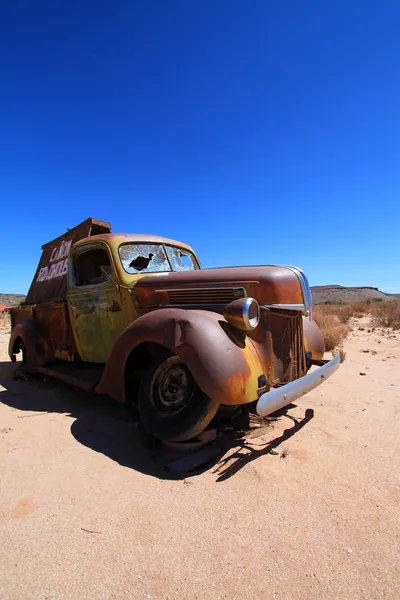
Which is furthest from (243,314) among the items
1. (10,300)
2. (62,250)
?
(10,300)

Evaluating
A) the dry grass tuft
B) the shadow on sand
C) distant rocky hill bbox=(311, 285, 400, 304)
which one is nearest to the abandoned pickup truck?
the shadow on sand

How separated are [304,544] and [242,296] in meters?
1.87

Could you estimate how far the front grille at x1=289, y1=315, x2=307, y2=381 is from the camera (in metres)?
3.51

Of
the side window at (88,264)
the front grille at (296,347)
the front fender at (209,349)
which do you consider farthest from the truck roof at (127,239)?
the front grille at (296,347)

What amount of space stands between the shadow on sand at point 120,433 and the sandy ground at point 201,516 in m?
0.02

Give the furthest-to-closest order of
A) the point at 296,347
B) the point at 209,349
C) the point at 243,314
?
1. the point at 296,347
2. the point at 243,314
3. the point at 209,349

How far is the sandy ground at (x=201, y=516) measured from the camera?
1.71 meters

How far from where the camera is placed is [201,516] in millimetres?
2207

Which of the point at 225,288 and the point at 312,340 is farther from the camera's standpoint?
the point at 312,340

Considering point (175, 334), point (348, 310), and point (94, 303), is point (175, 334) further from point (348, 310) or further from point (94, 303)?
point (348, 310)

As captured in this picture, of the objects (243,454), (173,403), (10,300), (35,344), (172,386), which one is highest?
(10,300)

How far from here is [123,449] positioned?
3.11 metres

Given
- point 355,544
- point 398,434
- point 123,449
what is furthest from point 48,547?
point 398,434

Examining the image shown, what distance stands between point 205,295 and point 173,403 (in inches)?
41.0
